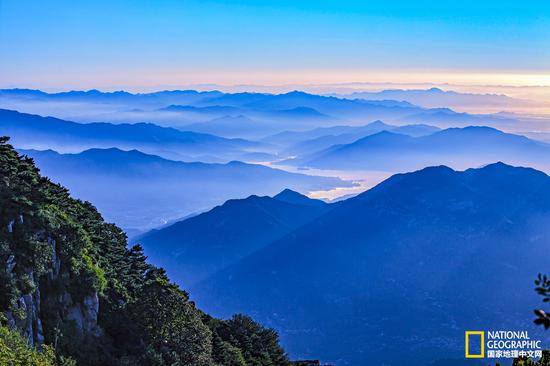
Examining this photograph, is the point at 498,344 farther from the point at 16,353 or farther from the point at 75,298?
the point at 16,353

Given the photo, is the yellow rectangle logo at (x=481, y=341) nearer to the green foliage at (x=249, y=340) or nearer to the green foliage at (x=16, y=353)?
the green foliage at (x=249, y=340)

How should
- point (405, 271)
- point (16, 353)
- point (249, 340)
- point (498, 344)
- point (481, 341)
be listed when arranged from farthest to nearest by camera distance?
point (405, 271)
point (481, 341)
point (498, 344)
point (249, 340)
point (16, 353)

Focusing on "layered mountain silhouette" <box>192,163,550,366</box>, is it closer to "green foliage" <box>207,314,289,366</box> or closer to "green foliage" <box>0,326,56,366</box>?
"green foliage" <box>207,314,289,366</box>

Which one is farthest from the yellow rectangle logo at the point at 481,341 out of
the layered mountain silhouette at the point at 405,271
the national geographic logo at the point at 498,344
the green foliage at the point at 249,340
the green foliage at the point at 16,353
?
the green foliage at the point at 16,353

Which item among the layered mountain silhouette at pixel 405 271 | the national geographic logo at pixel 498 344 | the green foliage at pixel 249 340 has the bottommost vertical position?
the green foliage at pixel 249 340

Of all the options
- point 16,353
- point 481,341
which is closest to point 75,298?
point 16,353

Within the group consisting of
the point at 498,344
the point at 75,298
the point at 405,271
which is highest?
the point at 405,271

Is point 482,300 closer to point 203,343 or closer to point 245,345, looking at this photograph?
point 245,345
